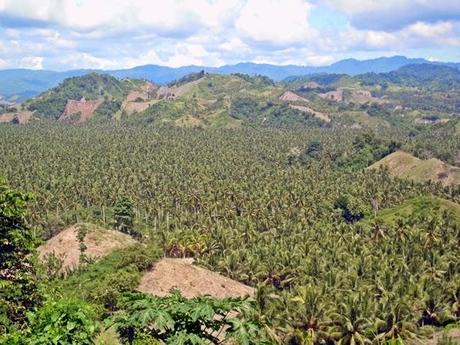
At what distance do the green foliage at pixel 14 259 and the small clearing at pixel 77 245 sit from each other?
84.2 m

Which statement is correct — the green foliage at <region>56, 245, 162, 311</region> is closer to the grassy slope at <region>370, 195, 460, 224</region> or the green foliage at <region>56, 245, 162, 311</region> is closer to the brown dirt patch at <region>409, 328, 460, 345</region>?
the brown dirt patch at <region>409, 328, 460, 345</region>

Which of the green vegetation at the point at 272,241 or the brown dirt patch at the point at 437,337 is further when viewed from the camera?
the brown dirt patch at the point at 437,337

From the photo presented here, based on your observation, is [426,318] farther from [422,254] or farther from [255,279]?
[255,279]

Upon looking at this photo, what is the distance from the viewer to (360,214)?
5748 inches

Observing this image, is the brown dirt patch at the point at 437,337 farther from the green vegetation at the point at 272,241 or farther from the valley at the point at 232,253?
the green vegetation at the point at 272,241

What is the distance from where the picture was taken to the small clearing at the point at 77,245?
110 metres

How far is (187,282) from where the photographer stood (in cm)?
8388

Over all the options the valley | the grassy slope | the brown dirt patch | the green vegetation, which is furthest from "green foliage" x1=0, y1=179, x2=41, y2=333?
the grassy slope

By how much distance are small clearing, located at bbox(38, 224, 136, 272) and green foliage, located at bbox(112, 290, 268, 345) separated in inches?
3691

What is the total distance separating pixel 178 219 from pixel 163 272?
169ft

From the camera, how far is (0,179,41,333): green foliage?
24.1 meters

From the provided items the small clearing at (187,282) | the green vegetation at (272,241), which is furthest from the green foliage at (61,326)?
the small clearing at (187,282)

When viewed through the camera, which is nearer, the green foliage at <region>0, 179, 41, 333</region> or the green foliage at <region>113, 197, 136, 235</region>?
the green foliage at <region>0, 179, 41, 333</region>

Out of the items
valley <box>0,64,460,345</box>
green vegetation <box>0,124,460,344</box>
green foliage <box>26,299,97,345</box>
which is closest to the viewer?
green foliage <box>26,299,97,345</box>
